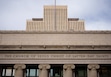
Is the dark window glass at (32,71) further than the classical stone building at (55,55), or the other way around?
the dark window glass at (32,71)

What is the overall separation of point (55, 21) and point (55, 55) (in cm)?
13472

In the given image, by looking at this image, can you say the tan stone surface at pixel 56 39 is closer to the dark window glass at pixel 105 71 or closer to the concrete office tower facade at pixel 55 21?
the dark window glass at pixel 105 71

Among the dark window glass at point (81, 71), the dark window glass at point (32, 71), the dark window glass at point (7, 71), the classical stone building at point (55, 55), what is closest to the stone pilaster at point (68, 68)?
the classical stone building at point (55, 55)

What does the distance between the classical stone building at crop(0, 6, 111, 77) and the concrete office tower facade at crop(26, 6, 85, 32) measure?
125m

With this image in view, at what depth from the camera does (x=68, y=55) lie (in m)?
42.0

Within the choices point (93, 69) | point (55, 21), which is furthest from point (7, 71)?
point (55, 21)

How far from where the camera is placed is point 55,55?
42.0m

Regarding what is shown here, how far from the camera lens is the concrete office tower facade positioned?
172825mm

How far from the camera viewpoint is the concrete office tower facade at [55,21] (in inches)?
6804

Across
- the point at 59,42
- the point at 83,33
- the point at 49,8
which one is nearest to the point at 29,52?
the point at 59,42

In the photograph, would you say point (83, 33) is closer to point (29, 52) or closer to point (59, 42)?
point (59, 42)

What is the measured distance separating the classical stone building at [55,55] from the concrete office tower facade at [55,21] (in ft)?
410

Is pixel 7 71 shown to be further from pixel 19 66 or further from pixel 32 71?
pixel 32 71

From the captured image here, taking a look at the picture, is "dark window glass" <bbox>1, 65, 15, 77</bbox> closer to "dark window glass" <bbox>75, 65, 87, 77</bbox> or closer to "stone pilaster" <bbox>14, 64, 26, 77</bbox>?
"stone pilaster" <bbox>14, 64, 26, 77</bbox>
